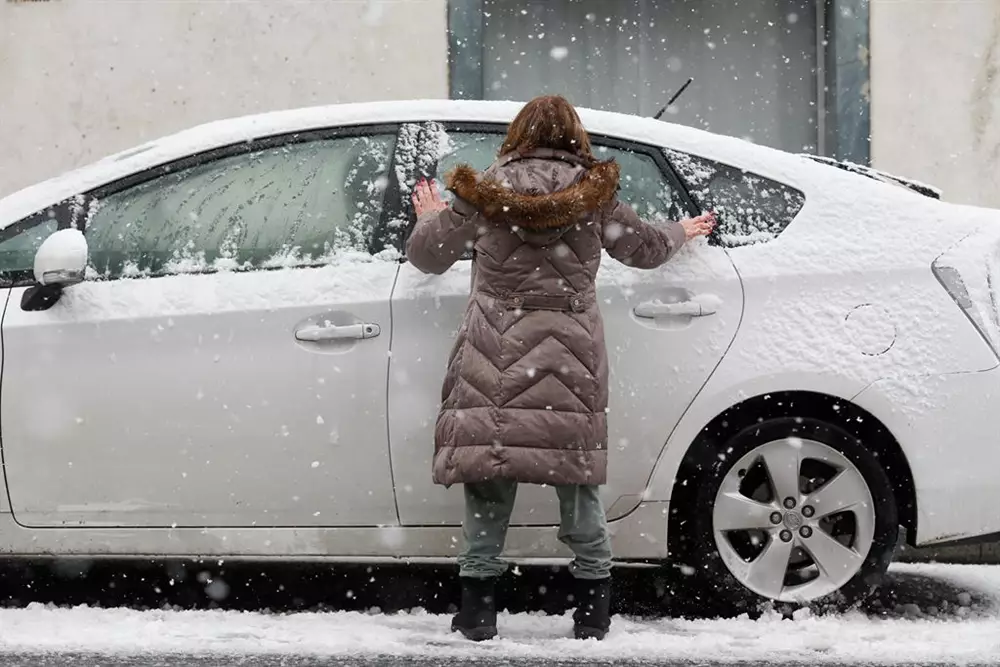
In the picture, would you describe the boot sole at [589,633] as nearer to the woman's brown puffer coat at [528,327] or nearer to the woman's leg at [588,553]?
the woman's leg at [588,553]

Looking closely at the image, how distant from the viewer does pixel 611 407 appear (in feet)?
15.6

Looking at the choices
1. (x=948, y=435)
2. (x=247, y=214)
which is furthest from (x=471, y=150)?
(x=948, y=435)

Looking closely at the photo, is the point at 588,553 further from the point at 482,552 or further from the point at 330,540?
the point at 330,540

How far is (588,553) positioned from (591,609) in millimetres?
170

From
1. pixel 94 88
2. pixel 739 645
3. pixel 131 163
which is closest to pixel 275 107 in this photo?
pixel 94 88

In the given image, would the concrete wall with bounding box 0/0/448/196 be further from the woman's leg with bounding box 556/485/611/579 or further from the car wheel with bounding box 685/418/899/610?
the woman's leg with bounding box 556/485/611/579

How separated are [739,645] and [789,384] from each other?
834 millimetres

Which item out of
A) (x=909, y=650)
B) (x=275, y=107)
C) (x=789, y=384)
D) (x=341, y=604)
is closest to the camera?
(x=909, y=650)

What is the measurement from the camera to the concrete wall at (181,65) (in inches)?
389

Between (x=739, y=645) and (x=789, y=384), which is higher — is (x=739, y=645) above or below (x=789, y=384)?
below

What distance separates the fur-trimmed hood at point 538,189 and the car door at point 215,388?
58cm

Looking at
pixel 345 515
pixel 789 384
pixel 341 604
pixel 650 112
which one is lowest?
pixel 341 604

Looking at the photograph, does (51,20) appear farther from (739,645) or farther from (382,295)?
(739,645)

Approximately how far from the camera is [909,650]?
14.3 ft
